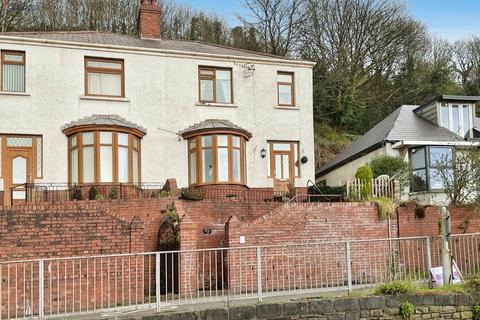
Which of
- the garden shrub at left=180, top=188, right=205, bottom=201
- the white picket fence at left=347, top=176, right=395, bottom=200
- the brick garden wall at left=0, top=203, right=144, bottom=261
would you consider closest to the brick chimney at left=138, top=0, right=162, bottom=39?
the garden shrub at left=180, top=188, right=205, bottom=201

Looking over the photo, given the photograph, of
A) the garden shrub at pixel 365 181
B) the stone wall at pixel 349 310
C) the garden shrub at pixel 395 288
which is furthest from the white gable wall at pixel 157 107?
the stone wall at pixel 349 310

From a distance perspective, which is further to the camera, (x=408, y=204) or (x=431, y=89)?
(x=431, y=89)

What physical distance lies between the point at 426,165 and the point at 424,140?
4.08 feet

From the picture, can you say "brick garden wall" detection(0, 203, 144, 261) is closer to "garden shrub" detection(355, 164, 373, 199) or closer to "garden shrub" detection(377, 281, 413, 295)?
"garden shrub" detection(377, 281, 413, 295)

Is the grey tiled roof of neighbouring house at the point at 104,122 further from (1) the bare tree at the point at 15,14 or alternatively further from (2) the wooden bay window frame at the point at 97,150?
(1) the bare tree at the point at 15,14

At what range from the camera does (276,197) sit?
69.6 ft

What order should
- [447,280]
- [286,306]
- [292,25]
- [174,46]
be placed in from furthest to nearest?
[292,25], [174,46], [447,280], [286,306]

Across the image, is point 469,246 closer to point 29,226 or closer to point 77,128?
point 29,226

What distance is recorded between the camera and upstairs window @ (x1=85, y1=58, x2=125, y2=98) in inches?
890

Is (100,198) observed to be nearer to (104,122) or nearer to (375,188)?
(104,122)

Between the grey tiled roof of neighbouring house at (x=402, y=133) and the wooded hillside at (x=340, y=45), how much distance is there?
944 centimetres

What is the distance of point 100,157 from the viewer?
840 inches

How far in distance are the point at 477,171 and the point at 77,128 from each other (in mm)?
14136

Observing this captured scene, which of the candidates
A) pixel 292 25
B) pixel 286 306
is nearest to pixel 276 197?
pixel 286 306
